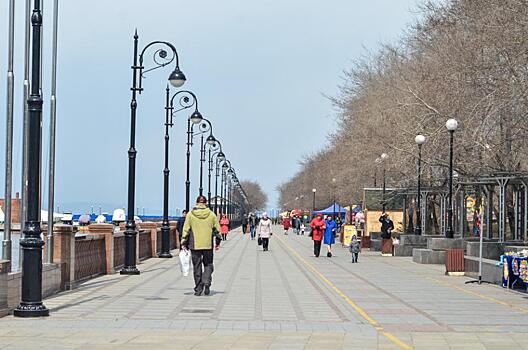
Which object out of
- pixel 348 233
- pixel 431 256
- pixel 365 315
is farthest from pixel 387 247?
pixel 365 315

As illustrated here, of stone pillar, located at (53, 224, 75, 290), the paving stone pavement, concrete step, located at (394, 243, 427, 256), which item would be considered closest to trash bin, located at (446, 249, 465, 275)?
the paving stone pavement

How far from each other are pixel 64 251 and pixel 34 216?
16.3 feet

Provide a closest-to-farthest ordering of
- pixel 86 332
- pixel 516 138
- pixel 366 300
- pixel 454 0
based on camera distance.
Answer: pixel 86 332
pixel 366 300
pixel 516 138
pixel 454 0

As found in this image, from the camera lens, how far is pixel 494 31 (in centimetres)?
2600

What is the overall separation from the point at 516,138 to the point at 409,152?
28.2 feet

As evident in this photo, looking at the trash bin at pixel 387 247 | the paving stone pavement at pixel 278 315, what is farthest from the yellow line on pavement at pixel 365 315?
the trash bin at pixel 387 247

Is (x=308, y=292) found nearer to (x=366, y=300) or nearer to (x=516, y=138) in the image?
(x=366, y=300)

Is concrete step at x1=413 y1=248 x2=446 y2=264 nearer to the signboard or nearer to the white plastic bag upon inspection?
the signboard

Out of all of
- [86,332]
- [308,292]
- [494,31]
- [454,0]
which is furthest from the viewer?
[454,0]

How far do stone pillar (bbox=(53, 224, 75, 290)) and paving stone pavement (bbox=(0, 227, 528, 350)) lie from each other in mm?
480

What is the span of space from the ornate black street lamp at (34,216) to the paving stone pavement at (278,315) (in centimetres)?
32

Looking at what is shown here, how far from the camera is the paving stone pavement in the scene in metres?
12.1

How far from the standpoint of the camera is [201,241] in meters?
18.2

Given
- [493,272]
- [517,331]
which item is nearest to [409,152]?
[493,272]
